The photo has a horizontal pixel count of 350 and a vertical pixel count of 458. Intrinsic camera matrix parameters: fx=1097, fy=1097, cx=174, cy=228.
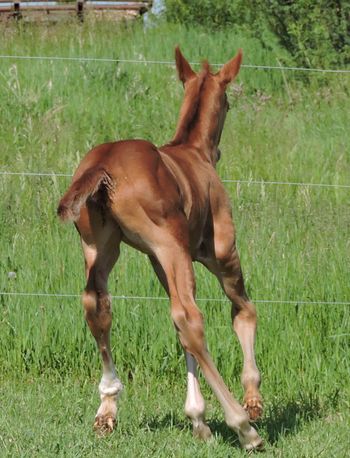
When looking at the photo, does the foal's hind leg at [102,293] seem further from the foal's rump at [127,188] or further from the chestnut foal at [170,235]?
the foal's rump at [127,188]

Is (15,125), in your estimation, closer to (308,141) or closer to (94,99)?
(94,99)

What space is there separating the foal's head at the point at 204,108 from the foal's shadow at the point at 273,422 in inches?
55.2

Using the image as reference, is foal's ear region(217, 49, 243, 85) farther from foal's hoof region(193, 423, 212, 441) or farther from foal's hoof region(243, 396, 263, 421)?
foal's hoof region(193, 423, 212, 441)

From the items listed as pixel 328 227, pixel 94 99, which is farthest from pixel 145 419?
pixel 94 99

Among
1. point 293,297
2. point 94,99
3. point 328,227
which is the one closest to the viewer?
point 293,297

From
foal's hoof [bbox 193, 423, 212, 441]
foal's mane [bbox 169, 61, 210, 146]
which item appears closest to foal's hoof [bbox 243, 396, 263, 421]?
foal's hoof [bbox 193, 423, 212, 441]

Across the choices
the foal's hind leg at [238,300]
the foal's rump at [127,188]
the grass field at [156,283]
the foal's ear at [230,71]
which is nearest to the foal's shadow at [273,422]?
the grass field at [156,283]

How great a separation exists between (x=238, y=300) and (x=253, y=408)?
57 centimetres

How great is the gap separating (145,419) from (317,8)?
676 cm

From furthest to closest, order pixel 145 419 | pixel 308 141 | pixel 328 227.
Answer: pixel 308 141 → pixel 328 227 → pixel 145 419

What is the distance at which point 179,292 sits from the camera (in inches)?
195

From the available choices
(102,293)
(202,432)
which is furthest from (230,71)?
(202,432)

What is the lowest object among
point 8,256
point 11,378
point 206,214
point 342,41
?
point 11,378

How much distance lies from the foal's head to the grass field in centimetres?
135
